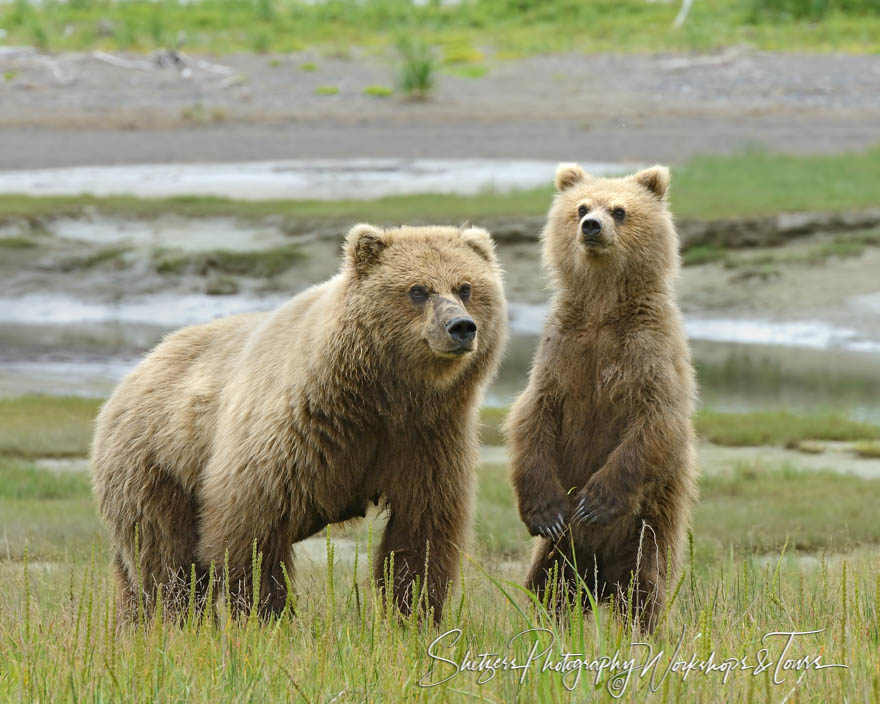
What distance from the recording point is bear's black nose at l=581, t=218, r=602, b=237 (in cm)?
545

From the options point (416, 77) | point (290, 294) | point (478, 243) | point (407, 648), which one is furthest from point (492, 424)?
point (416, 77)

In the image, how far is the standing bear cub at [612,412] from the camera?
5449mm

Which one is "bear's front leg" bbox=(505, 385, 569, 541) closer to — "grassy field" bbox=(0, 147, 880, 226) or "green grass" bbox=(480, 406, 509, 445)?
"green grass" bbox=(480, 406, 509, 445)

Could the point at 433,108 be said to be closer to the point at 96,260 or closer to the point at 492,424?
the point at 96,260

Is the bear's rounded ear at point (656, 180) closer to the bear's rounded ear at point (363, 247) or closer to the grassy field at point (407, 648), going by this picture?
the bear's rounded ear at point (363, 247)

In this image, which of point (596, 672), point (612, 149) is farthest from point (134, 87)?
point (596, 672)

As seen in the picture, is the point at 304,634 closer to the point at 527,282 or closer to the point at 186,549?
the point at 186,549

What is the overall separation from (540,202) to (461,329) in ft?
48.7

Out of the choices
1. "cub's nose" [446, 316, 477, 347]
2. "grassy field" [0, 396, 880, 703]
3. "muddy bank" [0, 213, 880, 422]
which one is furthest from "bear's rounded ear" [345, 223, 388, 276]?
"muddy bank" [0, 213, 880, 422]

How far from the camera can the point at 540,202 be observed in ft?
64.7

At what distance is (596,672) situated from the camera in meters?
4.09

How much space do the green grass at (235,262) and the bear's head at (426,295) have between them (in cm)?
1237

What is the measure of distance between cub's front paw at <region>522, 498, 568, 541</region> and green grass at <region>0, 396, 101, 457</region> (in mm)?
6360

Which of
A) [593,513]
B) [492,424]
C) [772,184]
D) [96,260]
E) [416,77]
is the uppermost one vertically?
[416,77]
